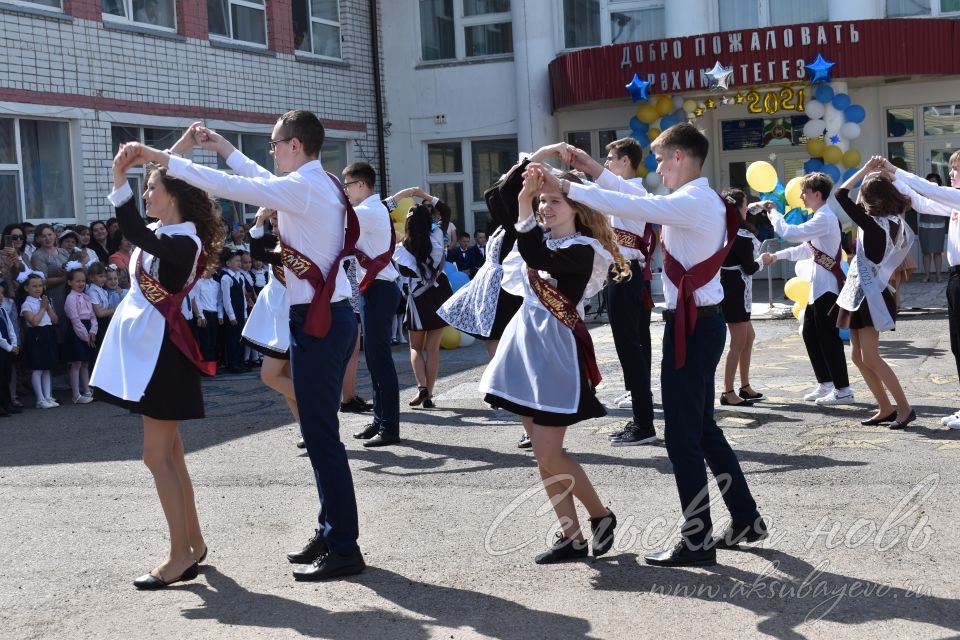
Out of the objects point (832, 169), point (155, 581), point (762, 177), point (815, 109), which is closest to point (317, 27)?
point (815, 109)

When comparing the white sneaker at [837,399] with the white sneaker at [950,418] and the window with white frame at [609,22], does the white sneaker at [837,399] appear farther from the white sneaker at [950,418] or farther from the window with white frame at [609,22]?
the window with white frame at [609,22]

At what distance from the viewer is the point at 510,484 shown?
6.83 meters

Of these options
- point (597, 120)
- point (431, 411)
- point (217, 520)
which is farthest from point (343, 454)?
point (597, 120)

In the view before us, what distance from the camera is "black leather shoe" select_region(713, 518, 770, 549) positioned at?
5.41m

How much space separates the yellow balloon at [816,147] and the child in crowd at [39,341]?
12.3 meters

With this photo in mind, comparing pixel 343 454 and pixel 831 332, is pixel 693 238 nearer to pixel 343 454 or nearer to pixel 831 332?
pixel 343 454

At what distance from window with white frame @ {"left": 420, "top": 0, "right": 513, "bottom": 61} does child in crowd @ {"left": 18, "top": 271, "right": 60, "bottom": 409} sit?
44.2 feet

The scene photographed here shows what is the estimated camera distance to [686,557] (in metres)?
5.12

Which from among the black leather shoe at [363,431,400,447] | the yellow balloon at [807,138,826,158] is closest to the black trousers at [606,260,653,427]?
the black leather shoe at [363,431,400,447]

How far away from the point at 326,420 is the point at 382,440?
312 centimetres

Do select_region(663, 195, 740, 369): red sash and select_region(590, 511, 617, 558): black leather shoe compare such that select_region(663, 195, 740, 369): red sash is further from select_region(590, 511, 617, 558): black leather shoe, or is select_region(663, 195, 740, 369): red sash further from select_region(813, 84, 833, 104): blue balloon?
select_region(813, 84, 833, 104): blue balloon

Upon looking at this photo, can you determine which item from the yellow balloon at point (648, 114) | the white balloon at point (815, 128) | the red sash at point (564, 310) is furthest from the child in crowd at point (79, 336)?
the white balloon at point (815, 128)

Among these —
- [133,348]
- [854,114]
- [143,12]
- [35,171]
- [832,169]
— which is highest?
[143,12]

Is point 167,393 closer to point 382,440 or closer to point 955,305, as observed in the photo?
point 382,440
